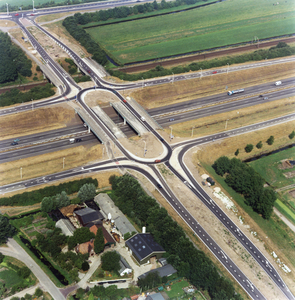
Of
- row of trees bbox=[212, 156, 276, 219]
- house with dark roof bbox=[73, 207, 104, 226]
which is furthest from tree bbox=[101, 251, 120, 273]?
row of trees bbox=[212, 156, 276, 219]

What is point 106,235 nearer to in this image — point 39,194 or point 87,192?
point 87,192

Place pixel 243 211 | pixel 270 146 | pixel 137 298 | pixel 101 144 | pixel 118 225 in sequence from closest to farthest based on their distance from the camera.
A: pixel 137 298 → pixel 118 225 → pixel 243 211 → pixel 101 144 → pixel 270 146

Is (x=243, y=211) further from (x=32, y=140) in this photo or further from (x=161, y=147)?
(x=32, y=140)

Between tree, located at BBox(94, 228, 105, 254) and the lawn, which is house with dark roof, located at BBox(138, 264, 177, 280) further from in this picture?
tree, located at BBox(94, 228, 105, 254)

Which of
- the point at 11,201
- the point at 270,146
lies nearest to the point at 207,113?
the point at 270,146

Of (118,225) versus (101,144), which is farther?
(101,144)

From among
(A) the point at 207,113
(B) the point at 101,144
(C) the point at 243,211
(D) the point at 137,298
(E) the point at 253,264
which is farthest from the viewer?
(A) the point at 207,113

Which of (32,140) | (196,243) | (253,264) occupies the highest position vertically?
(32,140)
